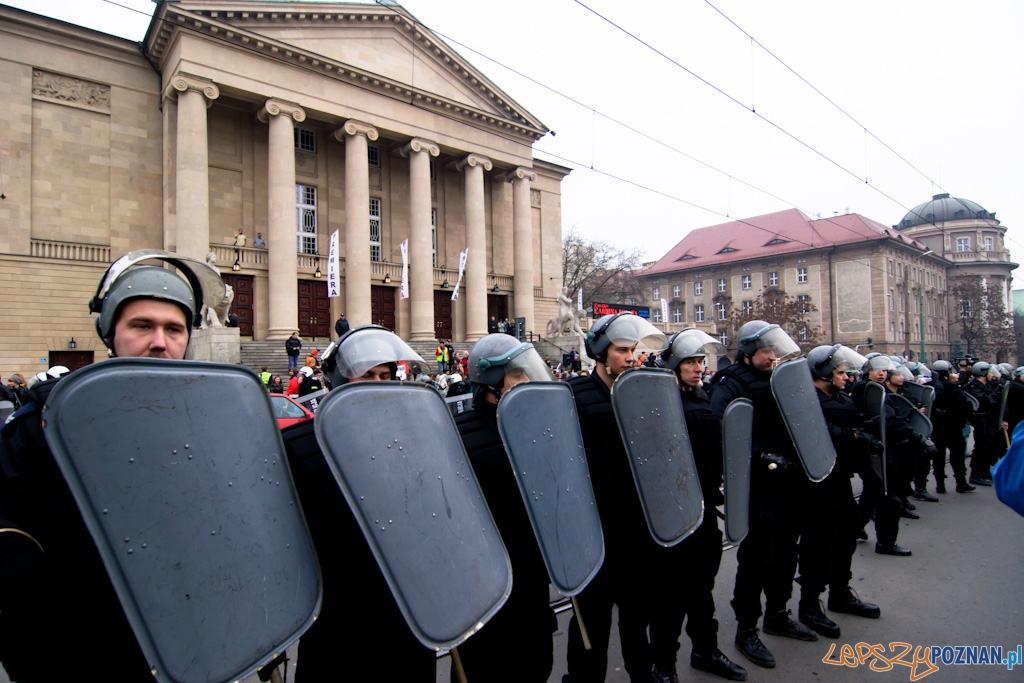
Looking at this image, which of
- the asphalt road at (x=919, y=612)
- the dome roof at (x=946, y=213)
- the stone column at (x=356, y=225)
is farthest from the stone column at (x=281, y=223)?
the dome roof at (x=946, y=213)

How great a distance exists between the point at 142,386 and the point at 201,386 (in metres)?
0.14

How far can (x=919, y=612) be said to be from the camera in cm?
417

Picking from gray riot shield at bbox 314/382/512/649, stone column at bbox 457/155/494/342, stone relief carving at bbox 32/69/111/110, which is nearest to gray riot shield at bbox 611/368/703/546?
gray riot shield at bbox 314/382/512/649

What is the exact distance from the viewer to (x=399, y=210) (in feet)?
91.8

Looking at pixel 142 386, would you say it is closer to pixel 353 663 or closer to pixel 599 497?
pixel 353 663

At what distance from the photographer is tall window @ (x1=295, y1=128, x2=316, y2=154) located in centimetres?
2534

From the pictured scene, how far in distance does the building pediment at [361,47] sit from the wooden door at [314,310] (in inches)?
328

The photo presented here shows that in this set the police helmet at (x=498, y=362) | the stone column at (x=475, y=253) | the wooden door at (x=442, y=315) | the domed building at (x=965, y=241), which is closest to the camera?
the police helmet at (x=498, y=362)

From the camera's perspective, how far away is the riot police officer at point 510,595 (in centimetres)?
231

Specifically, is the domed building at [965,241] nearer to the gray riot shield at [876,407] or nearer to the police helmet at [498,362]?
the gray riot shield at [876,407]

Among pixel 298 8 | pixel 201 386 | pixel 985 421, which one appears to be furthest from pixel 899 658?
pixel 298 8

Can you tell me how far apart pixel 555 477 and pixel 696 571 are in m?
1.37

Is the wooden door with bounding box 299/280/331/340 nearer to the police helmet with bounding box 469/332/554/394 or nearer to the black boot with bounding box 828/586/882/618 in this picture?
the black boot with bounding box 828/586/882/618

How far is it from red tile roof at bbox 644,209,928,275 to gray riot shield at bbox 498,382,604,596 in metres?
48.7
